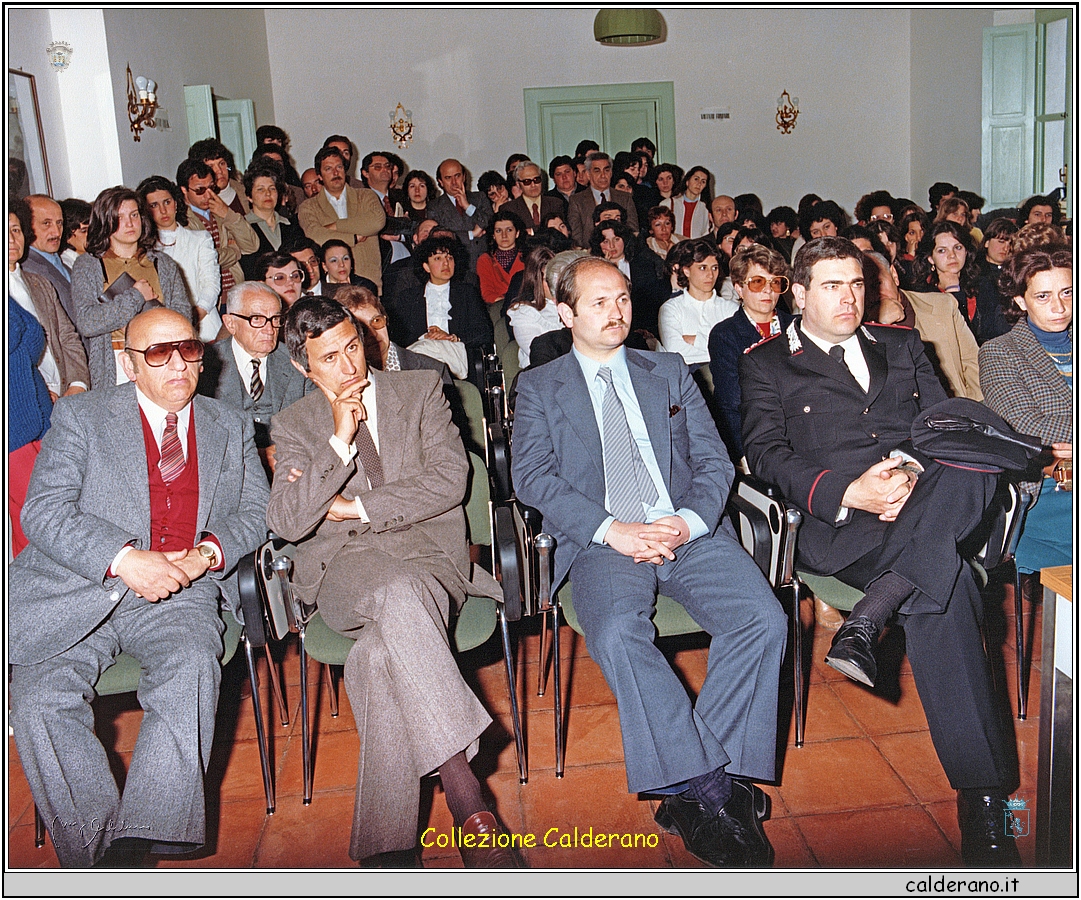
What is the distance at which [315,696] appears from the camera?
10.1 ft

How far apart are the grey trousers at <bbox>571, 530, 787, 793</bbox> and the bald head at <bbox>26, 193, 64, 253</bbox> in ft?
9.35

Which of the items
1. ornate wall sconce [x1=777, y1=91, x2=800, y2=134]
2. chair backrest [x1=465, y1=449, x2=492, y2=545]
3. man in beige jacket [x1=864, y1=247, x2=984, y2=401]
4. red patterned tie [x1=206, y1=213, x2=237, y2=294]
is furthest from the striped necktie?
ornate wall sconce [x1=777, y1=91, x2=800, y2=134]

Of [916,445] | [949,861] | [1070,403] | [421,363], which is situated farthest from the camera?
[421,363]

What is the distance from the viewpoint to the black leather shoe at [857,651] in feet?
7.33

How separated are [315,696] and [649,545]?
1292mm

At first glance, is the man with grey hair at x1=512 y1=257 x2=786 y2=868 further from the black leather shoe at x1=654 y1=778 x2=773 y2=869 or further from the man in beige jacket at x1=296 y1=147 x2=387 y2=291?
the man in beige jacket at x1=296 y1=147 x2=387 y2=291

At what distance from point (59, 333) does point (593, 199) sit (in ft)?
16.6

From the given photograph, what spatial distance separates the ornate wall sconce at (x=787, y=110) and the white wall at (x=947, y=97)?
1.32 metres

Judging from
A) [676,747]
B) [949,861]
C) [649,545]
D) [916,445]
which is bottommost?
[949,861]

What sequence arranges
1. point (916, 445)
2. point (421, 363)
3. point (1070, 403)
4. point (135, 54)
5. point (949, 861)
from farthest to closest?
point (135, 54)
point (421, 363)
point (1070, 403)
point (916, 445)
point (949, 861)

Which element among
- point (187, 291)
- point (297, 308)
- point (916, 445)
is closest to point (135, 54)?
point (187, 291)

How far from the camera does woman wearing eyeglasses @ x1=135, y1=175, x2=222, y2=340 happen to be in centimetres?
456

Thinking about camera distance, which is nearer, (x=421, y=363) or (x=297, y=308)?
(x=297, y=308)

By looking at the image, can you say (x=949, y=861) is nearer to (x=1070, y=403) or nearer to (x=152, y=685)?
(x=1070, y=403)
